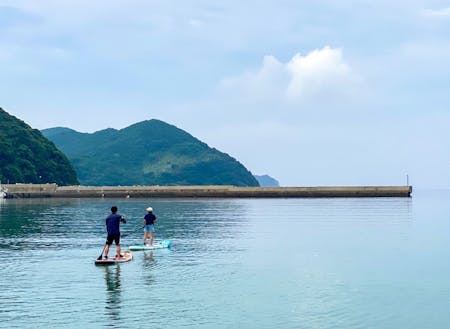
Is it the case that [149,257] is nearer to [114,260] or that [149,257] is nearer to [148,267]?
[114,260]

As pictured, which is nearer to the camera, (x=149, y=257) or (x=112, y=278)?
(x=112, y=278)

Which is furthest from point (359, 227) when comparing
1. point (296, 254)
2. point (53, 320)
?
point (53, 320)

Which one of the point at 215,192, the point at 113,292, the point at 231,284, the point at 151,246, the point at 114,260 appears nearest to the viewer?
the point at 113,292

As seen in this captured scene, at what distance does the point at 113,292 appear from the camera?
25.0 meters

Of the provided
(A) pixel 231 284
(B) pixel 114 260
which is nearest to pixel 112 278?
(B) pixel 114 260

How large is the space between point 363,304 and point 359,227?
3961 cm

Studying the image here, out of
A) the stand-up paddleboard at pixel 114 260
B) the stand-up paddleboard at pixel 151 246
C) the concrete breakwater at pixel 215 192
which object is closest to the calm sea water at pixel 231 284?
the stand-up paddleboard at pixel 114 260

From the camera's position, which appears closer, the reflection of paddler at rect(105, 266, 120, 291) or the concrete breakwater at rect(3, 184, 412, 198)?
the reflection of paddler at rect(105, 266, 120, 291)

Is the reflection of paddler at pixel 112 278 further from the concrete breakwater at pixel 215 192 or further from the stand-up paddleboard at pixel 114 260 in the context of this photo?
the concrete breakwater at pixel 215 192

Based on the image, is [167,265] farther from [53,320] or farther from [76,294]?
[53,320]

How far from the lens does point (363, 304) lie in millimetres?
22875

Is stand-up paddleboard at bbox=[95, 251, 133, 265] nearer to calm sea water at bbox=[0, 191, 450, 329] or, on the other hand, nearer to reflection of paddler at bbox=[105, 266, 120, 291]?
calm sea water at bbox=[0, 191, 450, 329]

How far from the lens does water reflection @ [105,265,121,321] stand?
21.4 metres

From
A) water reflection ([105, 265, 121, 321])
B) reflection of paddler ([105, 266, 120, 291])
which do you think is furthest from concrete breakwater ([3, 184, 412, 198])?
water reflection ([105, 265, 121, 321])
